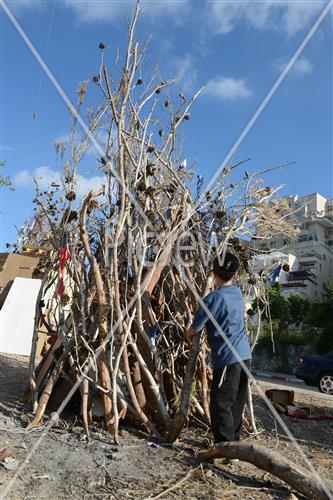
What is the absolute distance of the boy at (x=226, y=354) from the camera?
10.3ft

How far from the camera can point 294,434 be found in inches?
162

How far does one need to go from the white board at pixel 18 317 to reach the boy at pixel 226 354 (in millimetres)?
5435

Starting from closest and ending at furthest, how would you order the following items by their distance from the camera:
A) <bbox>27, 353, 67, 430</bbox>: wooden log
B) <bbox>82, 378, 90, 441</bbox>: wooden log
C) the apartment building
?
<bbox>82, 378, 90, 441</bbox>: wooden log
<bbox>27, 353, 67, 430</bbox>: wooden log
the apartment building

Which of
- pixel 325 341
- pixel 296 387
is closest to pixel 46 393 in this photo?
pixel 296 387

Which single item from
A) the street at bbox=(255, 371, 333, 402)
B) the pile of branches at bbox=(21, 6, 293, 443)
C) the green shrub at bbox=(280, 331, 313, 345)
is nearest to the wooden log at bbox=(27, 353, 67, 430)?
the pile of branches at bbox=(21, 6, 293, 443)

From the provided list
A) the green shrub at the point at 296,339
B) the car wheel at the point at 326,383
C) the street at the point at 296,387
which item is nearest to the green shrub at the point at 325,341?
the green shrub at the point at 296,339

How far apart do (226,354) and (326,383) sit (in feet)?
30.3

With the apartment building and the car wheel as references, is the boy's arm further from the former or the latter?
the apartment building

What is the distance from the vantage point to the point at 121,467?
2822mm

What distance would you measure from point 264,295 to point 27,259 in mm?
6687

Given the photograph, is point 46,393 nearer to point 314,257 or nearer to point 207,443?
point 207,443

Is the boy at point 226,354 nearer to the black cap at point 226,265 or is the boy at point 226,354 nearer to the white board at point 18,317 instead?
the black cap at point 226,265

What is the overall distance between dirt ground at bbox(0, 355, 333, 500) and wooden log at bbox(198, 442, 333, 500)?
0.08 meters

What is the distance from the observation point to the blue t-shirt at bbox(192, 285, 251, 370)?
3.23 m
